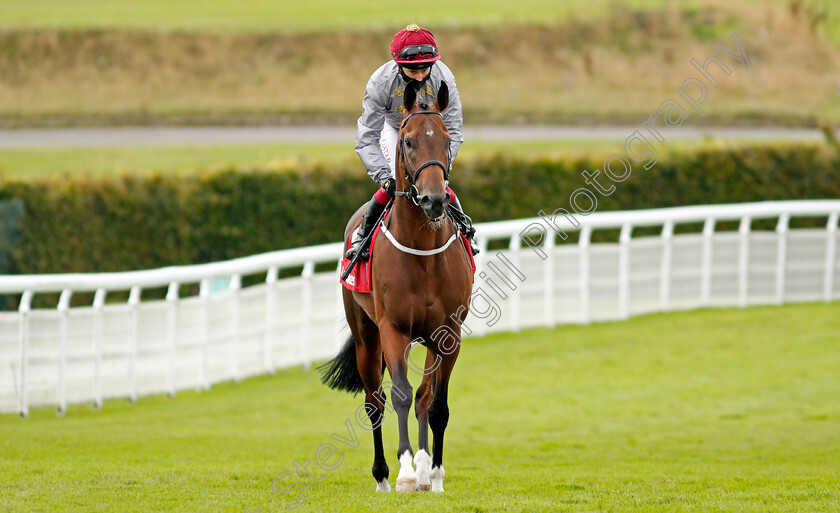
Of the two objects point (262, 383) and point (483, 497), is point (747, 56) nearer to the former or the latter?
point (262, 383)

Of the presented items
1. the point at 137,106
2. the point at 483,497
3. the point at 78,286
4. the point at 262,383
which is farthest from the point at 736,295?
the point at 137,106

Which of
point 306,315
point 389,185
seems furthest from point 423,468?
point 306,315

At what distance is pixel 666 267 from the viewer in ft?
41.3

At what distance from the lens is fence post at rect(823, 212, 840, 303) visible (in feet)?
42.4

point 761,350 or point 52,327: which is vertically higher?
point 52,327

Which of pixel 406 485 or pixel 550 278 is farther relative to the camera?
pixel 550 278

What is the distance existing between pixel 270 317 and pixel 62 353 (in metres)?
2.14

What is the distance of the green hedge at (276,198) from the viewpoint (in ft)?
37.8

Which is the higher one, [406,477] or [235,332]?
[406,477]

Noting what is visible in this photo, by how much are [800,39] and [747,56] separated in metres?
1.41

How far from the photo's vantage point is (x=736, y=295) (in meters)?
13.0

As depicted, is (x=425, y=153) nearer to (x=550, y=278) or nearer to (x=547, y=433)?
(x=547, y=433)

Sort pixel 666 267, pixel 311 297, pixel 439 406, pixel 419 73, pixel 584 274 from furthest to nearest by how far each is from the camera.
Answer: pixel 666 267 < pixel 584 274 < pixel 311 297 < pixel 439 406 < pixel 419 73

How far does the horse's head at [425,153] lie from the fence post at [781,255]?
884 centimetres
